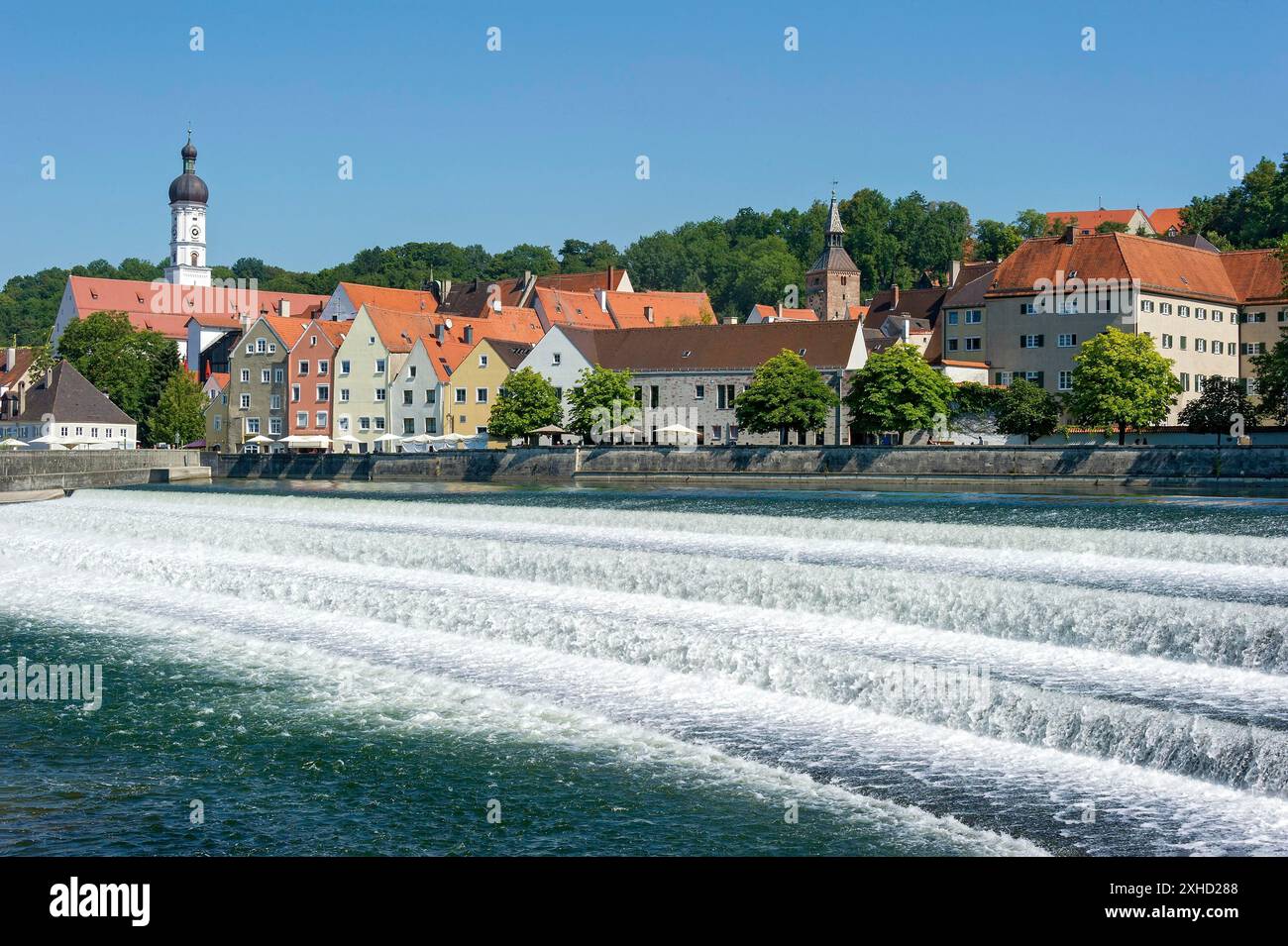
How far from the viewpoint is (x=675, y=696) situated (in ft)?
59.0

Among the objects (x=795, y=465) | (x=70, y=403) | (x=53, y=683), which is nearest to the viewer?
(x=53, y=683)

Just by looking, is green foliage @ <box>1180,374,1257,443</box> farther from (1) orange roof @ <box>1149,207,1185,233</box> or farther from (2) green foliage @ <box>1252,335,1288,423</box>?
(1) orange roof @ <box>1149,207,1185,233</box>

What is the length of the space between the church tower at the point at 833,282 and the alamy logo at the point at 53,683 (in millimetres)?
113632

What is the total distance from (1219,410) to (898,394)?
51.3 feet

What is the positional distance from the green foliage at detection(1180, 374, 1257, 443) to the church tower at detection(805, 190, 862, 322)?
6043 centimetres

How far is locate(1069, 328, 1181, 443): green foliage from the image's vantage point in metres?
67.9

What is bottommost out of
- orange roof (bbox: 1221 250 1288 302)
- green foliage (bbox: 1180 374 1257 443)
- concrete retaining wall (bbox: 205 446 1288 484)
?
concrete retaining wall (bbox: 205 446 1288 484)

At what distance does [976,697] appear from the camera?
15609 millimetres

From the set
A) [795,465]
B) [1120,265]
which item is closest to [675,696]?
[795,465]

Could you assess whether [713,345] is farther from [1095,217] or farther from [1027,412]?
[1095,217]

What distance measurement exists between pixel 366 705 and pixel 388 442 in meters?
72.5

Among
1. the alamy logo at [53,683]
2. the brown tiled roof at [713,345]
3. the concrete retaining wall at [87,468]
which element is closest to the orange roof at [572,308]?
the brown tiled roof at [713,345]
